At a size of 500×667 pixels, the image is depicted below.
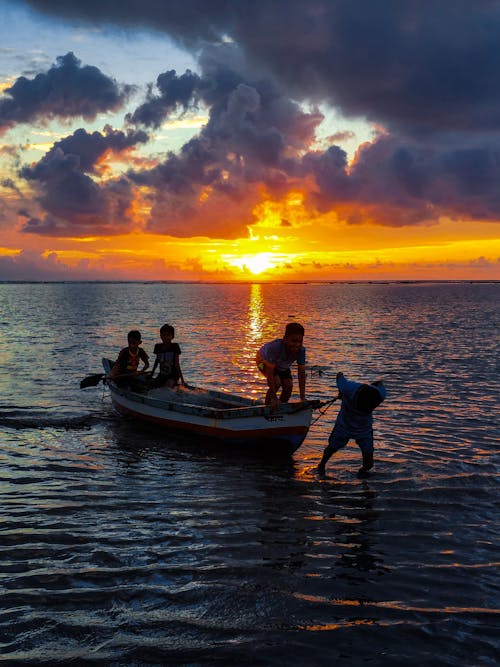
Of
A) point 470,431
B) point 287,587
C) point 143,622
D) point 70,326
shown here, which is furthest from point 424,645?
point 70,326

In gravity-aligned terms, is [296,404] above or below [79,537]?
above

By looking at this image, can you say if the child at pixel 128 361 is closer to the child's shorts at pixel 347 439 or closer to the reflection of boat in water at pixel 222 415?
the reflection of boat in water at pixel 222 415

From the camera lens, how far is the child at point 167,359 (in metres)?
16.3

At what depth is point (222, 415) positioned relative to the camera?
13.8 metres

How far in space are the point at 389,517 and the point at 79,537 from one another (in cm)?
504

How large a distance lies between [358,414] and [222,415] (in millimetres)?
4018

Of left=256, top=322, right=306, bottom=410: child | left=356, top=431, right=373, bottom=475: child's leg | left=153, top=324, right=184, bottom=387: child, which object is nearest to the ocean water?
left=356, top=431, right=373, bottom=475: child's leg

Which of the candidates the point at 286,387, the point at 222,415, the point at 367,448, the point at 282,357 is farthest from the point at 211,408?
the point at 367,448

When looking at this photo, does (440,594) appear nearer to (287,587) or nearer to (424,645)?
(424,645)

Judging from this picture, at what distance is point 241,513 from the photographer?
9.67 meters

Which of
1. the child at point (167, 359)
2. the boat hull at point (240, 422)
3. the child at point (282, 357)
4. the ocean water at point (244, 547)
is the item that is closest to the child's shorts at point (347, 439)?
the ocean water at point (244, 547)

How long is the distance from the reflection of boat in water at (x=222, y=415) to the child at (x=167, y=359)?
38 centimetres

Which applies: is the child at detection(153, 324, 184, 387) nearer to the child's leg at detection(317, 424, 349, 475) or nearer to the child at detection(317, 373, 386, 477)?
the child's leg at detection(317, 424, 349, 475)

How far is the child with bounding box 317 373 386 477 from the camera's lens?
1062cm
